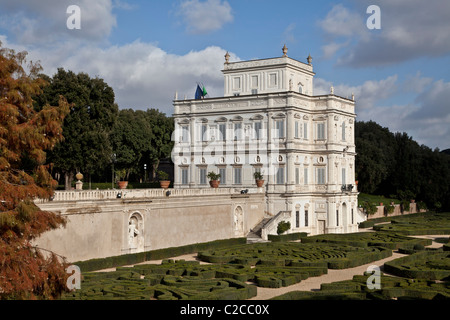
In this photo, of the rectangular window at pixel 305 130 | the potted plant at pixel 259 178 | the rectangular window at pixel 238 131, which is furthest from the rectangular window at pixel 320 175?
the rectangular window at pixel 238 131

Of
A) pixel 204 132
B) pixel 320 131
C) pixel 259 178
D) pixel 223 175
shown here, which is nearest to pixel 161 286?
pixel 259 178

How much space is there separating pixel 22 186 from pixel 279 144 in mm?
37102

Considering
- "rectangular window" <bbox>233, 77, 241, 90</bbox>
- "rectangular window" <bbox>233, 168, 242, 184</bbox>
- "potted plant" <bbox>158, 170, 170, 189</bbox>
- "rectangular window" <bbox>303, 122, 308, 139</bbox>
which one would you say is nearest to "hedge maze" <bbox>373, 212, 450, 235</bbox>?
"rectangular window" <bbox>303, 122, 308, 139</bbox>

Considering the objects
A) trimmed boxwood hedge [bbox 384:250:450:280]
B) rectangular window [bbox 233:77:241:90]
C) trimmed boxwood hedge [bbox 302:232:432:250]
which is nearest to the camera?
trimmed boxwood hedge [bbox 384:250:450:280]

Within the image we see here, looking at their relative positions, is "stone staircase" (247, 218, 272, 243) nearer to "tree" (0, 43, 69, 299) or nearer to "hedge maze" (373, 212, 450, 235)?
"hedge maze" (373, 212, 450, 235)

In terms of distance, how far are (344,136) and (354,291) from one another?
33057 millimetres

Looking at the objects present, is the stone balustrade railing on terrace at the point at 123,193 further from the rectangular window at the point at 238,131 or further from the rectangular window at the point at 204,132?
the rectangular window at the point at 204,132

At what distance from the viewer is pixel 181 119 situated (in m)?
57.0

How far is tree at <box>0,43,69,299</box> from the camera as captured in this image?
1606 cm

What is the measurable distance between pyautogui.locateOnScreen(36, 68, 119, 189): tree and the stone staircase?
14588 mm

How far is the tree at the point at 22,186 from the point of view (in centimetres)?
1606
